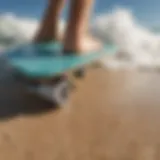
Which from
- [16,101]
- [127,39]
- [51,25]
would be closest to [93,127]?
[16,101]

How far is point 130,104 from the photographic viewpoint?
1.36 metres

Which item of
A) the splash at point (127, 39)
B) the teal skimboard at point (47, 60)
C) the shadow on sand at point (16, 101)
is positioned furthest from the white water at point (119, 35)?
the shadow on sand at point (16, 101)

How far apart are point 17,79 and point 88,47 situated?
0.28 meters

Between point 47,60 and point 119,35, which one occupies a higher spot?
point 119,35

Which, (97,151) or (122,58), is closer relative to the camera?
(97,151)

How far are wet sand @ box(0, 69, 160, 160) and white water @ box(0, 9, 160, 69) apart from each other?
199 millimetres

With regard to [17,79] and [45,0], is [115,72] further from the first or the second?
[45,0]

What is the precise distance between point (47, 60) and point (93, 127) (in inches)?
11.7

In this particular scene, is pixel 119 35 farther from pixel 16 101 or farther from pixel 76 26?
pixel 16 101

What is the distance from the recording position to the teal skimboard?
129 cm

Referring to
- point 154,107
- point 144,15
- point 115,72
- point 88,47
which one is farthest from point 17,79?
point 144,15

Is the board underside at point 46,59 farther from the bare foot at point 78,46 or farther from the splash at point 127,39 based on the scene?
the splash at point 127,39

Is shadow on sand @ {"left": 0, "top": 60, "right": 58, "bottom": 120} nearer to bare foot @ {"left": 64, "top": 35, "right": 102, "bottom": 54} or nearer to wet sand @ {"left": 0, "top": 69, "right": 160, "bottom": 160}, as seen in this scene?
wet sand @ {"left": 0, "top": 69, "right": 160, "bottom": 160}

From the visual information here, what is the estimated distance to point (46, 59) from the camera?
4.56 feet
